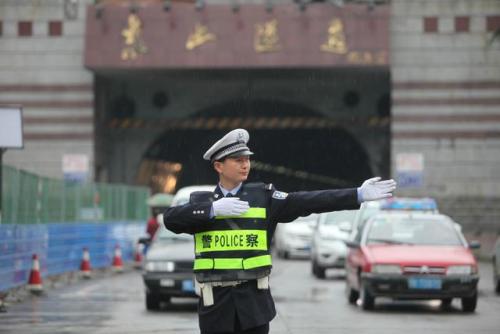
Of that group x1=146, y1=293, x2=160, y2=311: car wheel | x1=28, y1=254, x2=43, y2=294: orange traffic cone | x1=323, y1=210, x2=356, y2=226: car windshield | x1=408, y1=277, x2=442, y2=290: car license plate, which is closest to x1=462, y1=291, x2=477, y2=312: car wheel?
x1=408, y1=277, x2=442, y2=290: car license plate

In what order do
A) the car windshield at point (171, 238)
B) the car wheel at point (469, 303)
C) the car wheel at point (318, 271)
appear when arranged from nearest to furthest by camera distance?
1. the car wheel at point (469, 303)
2. the car windshield at point (171, 238)
3. the car wheel at point (318, 271)

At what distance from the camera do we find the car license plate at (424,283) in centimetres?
1839

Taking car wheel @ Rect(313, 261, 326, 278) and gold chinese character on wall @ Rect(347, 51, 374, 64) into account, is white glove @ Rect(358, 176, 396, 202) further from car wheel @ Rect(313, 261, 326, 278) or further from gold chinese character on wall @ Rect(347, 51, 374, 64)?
gold chinese character on wall @ Rect(347, 51, 374, 64)

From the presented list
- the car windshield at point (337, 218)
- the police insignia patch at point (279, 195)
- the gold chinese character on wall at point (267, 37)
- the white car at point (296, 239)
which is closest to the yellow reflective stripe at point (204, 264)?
the police insignia patch at point (279, 195)

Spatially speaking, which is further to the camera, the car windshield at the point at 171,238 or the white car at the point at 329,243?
the white car at the point at 329,243

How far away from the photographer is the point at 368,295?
1883 centimetres

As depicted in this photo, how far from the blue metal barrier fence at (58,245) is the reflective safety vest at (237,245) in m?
13.7

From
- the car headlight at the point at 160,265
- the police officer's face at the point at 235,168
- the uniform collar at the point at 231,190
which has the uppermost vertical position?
the police officer's face at the point at 235,168

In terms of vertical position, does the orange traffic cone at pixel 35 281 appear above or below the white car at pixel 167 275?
below

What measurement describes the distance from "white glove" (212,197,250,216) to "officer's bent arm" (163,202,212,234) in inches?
2.4

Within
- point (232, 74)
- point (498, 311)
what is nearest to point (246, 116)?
point (232, 74)

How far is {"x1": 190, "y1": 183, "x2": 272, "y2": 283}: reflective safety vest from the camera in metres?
7.80

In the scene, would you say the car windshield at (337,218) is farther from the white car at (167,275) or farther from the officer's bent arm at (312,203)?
the officer's bent arm at (312,203)

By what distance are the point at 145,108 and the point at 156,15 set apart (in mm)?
6714
